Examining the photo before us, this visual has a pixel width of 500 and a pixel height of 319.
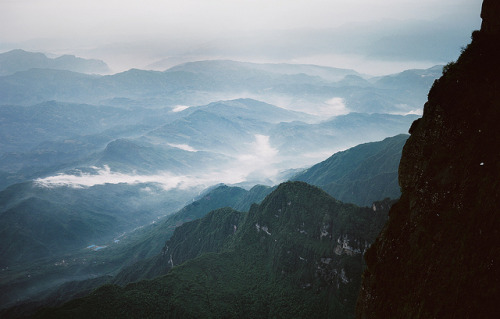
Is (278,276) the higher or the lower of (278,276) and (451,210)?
the lower

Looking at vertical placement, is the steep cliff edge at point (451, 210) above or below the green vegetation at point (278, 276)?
above

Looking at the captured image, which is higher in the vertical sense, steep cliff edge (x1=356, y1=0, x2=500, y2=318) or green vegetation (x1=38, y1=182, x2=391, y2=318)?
steep cliff edge (x1=356, y1=0, x2=500, y2=318)

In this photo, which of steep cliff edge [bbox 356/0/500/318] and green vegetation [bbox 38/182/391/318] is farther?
green vegetation [bbox 38/182/391/318]

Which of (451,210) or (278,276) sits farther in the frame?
(278,276)

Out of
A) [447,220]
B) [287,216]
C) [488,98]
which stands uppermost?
[488,98]

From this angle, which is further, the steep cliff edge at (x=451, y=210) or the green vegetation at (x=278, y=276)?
the green vegetation at (x=278, y=276)

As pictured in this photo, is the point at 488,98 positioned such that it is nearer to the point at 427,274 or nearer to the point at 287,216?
the point at 427,274

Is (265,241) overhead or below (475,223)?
below

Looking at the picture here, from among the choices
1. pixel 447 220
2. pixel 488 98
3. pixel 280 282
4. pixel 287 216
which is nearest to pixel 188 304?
pixel 280 282
